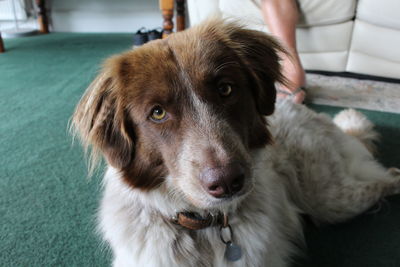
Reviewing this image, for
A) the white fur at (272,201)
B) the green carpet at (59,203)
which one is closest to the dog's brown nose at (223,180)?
the white fur at (272,201)

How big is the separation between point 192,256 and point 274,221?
49cm

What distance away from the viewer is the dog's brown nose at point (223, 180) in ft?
4.01

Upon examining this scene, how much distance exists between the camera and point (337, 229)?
2152 mm

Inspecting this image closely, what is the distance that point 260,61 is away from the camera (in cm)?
164

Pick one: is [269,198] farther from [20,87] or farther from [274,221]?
[20,87]

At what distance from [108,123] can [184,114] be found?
0.34 meters

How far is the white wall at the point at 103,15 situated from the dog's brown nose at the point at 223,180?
6307mm

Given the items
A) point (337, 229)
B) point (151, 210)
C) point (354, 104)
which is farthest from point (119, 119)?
point (354, 104)

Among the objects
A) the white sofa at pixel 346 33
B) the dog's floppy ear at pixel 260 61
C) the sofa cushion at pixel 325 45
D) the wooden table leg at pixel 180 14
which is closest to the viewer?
the dog's floppy ear at pixel 260 61

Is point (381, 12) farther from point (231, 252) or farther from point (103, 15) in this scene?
point (103, 15)

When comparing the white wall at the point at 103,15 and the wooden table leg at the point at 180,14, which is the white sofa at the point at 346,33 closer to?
the wooden table leg at the point at 180,14

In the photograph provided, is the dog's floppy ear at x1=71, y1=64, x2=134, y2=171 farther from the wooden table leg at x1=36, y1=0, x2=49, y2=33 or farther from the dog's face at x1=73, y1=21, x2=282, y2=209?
the wooden table leg at x1=36, y1=0, x2=49, y2=33

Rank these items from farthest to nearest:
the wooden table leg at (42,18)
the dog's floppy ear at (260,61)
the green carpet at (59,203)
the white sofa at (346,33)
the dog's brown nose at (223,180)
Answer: the wooden table leg at (42,18), the white sofa at (346,33), the green carpet at (59,203), the dog's floppy ear at (260,61), the dog's brown nose at (223,180)

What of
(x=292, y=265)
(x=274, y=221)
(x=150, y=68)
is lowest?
(x=292, y=265)
